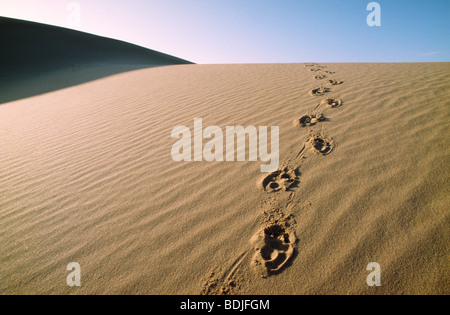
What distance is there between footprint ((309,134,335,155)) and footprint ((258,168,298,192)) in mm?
466

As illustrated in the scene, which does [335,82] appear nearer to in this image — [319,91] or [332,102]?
[319,91]

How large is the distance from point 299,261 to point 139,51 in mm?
24517

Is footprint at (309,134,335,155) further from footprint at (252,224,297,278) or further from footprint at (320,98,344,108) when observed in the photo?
footprint at (252,224,297,278)

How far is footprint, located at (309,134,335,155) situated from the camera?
2.31 meters

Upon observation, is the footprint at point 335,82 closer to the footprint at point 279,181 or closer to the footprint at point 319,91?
the footprint at point 319,91

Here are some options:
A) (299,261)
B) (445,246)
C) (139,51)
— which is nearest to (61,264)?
(299,261)

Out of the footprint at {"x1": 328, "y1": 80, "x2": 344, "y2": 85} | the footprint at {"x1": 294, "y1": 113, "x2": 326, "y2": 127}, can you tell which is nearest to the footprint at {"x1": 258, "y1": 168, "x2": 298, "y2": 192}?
the footprint at {"x1": 294, "y1": 113, "x2": 326, "y2": 127}

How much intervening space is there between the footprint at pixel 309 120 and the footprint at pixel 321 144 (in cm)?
34

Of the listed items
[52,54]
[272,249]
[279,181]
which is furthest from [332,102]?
[52,54]

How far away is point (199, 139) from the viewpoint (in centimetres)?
302

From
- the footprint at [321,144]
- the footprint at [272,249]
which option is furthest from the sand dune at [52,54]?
the footprint at [272,249]

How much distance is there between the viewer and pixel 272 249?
148cm

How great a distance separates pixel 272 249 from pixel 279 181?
0.71 metres

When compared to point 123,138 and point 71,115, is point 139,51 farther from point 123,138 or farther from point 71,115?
point 123,138
